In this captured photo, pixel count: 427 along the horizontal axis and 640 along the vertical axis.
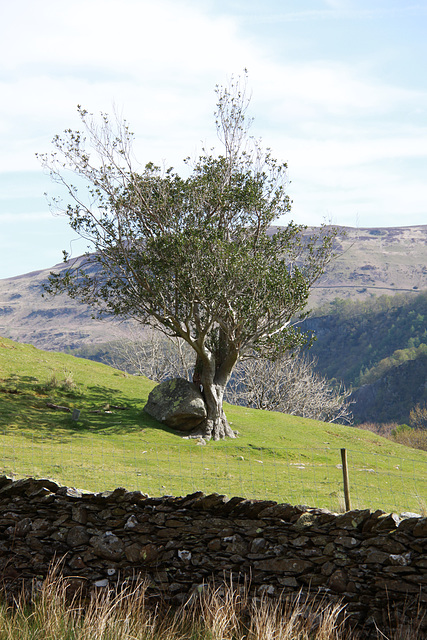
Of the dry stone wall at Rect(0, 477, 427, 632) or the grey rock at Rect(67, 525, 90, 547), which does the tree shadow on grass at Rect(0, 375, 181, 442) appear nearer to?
the dry stone wall at Rect(0, 477, 427, 632)

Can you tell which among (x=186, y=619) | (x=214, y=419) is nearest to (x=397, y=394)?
(x=214, y=419)

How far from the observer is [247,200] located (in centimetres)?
2445

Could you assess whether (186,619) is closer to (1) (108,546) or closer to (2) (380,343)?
(1) (108,546)

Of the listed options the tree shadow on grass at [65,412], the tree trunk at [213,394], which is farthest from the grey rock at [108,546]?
the tree trunk at [213,394]

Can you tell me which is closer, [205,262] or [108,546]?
[108,546]

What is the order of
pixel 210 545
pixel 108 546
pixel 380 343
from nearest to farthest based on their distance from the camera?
pixel 210 545, pixel 108 546, pixel 380 343

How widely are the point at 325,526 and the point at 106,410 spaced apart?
17.2 m

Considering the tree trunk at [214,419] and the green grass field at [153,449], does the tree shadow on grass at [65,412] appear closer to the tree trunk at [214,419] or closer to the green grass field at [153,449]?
the green grass field at [153,449]

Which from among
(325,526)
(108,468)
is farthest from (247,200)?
(325,526)

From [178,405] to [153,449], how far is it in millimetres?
3764

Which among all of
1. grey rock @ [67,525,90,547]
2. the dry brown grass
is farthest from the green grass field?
the dry brown grass

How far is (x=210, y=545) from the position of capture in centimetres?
816

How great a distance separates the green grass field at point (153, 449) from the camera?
46.1 feet

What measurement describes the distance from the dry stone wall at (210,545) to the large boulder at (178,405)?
1360cm
